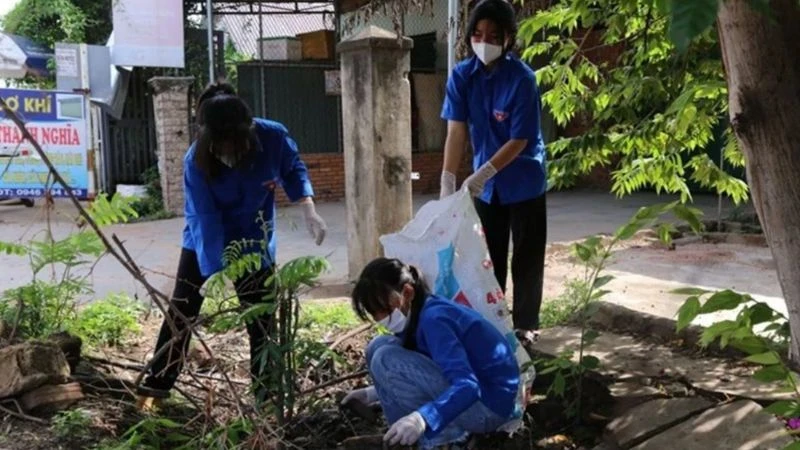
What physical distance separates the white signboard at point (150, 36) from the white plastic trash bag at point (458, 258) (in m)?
9.51

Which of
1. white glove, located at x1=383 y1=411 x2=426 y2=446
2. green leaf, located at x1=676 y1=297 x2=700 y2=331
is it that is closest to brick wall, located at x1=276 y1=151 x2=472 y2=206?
white glove, located at x1=383 y1=411 x2=426 y2=446

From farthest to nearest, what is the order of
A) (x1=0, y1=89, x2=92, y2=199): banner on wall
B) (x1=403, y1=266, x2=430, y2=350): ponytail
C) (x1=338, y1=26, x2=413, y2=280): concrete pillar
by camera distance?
(x1=0, y1=89, x2=92, y2=199): banner on wall, (x1=338, y1=26, x2=413, y2=280): concrete pillar, (x1=403, y1=266, x2=430, y2=350): ponytail

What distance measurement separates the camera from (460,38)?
5934 mm

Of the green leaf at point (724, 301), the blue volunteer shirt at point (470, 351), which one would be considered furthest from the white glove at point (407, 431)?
the green leaf at point (724, 301)

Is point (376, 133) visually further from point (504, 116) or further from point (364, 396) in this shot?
point (364, 396)

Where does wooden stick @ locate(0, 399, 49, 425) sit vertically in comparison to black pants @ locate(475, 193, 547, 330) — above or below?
below

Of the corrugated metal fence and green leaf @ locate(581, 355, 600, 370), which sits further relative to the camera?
the corrugated metal fence

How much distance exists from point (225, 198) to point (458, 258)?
3.27 feet

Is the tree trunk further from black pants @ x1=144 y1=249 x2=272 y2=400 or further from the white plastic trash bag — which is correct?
black pants @ x1=144 y1=249 x2=272 y2=400

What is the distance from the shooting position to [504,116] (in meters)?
3.32

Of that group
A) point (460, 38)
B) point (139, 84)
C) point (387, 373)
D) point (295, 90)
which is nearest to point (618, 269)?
point (460, 38)

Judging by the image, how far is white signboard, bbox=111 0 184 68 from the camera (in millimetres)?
11359

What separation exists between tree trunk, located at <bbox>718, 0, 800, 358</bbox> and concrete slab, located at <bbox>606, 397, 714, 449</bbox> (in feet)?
3.55

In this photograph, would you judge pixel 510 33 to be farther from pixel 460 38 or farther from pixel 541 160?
pixel 460 38
